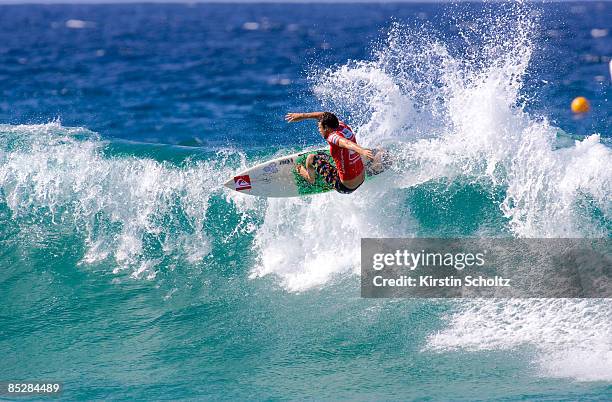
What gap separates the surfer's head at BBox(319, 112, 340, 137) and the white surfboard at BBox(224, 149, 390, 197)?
5.04 ft

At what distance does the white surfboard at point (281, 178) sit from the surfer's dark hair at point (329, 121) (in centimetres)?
156

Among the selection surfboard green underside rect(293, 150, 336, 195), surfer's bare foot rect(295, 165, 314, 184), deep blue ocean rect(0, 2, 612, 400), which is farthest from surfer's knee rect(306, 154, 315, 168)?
deep blue ocean rect(0, 2, 612, 400)

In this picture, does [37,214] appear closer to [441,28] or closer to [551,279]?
[551,279]

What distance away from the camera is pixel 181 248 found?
13.0 m

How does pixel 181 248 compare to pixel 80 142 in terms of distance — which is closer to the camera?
pixel 181 248

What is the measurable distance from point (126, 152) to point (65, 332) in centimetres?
413

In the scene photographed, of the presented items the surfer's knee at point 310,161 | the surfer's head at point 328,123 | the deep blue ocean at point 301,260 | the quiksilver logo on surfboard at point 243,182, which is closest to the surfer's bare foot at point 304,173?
the surfer's knee at point 310,161

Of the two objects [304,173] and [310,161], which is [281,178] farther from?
[310,161]

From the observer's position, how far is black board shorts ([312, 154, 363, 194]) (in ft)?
36.3

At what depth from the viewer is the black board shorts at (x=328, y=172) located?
11055mm

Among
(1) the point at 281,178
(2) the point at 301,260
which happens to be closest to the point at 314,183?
(1) the point at 281,178

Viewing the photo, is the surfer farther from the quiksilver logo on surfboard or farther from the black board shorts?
the quiksilver logo on surfboard

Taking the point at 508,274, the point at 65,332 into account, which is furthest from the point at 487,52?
the point at 65,332

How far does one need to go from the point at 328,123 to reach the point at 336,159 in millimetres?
669
